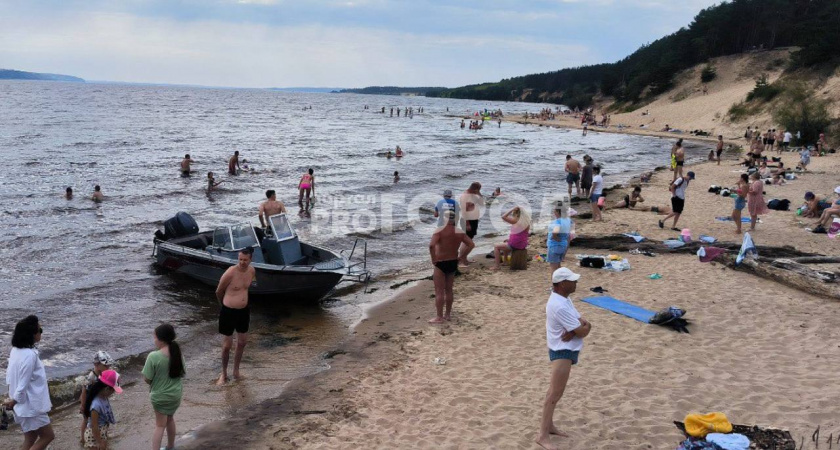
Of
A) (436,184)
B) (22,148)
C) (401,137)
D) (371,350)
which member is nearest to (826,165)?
(436,184)

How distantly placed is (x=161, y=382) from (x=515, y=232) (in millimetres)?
8296

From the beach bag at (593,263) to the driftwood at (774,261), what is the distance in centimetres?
178

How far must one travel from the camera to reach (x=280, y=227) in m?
12.0

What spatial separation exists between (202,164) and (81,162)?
6.17 m

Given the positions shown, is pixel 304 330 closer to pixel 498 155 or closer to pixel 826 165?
pixel 826 165

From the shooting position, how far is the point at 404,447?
5.93 meters

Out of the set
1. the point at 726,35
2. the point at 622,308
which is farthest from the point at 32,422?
the point at 726,35

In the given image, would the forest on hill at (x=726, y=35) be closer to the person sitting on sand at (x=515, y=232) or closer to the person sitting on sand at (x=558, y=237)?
the person sitting on sand at (x=515, y=232)

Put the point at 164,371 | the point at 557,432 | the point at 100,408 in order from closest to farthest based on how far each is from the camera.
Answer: the point at 164,371, the point at 557,432, the point at 100,408

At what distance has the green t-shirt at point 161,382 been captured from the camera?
5.62 m

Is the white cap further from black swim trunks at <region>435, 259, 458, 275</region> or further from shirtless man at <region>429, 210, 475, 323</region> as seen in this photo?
black swim trunks at <region>435, 259, 458, 275</region>

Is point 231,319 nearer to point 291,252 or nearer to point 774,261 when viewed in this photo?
point 291,252

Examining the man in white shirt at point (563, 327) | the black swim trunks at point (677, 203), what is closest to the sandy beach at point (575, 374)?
the man in white shirt at point (563, 327)

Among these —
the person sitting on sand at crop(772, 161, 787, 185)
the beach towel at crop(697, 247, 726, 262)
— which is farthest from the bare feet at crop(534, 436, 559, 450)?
the person sitting on sand at crop(772, 161, 787, 185)
